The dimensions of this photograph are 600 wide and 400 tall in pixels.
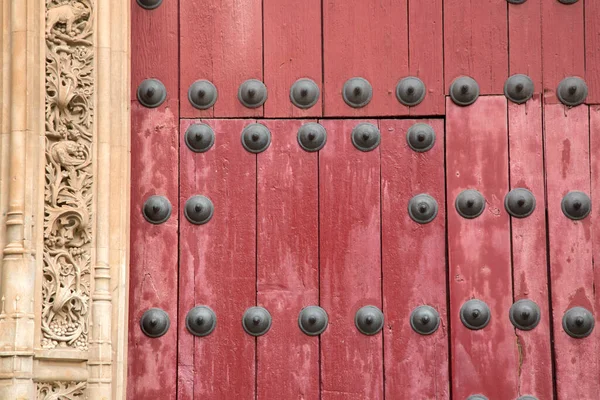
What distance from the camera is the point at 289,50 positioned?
482 cm

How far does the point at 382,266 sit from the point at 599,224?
842 mm

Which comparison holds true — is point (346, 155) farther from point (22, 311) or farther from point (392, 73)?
point (22, 311)

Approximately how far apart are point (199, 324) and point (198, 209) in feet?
1.41

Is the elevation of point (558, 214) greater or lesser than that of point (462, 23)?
lesser

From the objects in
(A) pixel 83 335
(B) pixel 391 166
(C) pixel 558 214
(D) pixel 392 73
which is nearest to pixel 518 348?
(C) pixel 558 214

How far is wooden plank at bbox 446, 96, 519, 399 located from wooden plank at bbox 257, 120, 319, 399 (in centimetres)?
53

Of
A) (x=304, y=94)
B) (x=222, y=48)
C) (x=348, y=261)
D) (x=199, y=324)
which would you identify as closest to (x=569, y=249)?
(x=348, y=261)

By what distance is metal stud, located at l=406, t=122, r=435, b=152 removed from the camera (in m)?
4.76

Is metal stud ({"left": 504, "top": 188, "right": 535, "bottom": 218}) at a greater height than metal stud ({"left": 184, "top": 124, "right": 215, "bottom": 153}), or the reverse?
metal stud ({"left": 184, "top": 124, "right": 215, "bottom": 153})

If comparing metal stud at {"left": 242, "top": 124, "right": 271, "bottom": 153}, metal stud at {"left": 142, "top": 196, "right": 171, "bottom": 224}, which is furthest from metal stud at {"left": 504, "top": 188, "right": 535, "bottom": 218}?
metal stud at {"left": 142, "top": 196, "right": 171, "bottom": 224}

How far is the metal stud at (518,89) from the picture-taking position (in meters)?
4.79

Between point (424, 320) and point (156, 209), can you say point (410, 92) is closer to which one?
point (424, 320)

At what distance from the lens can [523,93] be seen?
189 inches

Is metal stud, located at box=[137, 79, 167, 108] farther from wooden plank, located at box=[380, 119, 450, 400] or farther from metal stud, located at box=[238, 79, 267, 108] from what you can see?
wooden plank, located at box=[380, 119, 450, 400]
